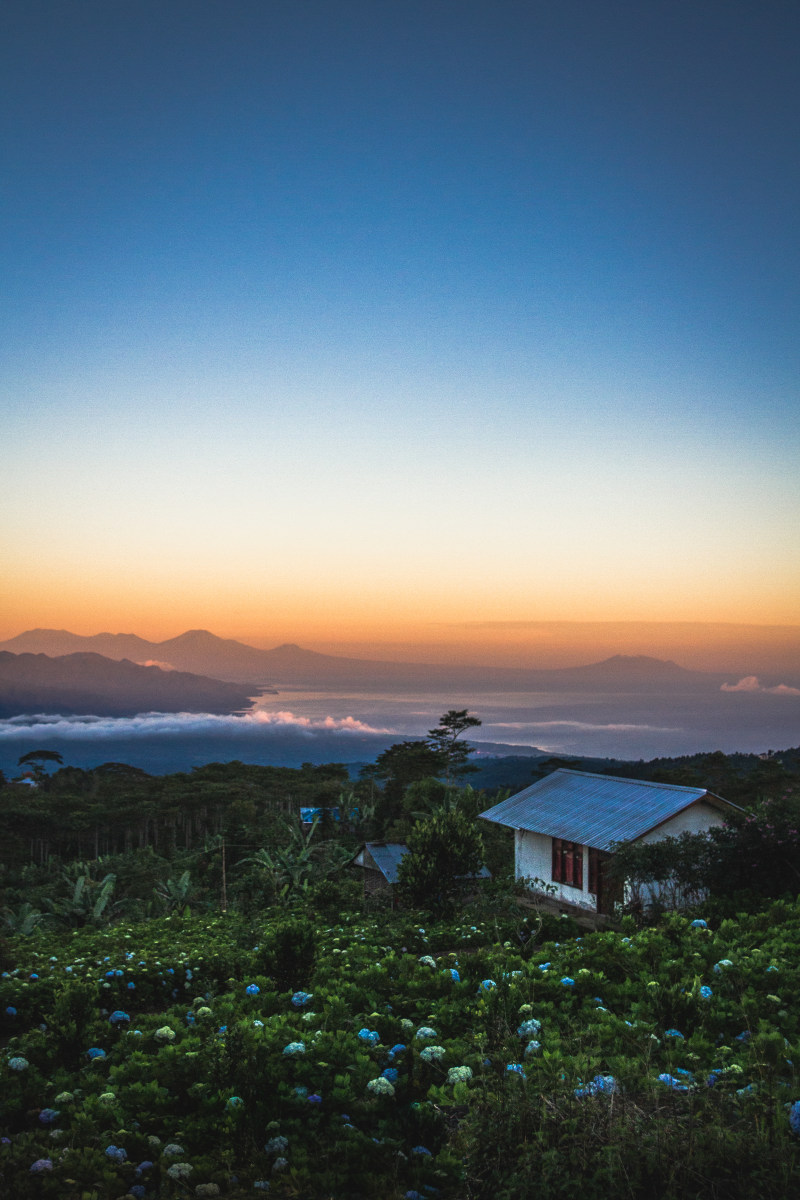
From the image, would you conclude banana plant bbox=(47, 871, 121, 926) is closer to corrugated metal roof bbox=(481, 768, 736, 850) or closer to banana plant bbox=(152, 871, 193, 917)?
banana plant bbox=(152, 871, 193, 917)

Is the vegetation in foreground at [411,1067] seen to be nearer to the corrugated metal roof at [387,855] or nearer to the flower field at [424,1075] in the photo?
the flower field at [424,1075]

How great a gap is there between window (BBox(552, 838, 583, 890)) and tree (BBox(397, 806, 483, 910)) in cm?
312

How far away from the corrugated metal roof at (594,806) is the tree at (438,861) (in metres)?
2.82

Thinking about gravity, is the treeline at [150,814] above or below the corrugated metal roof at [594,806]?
below

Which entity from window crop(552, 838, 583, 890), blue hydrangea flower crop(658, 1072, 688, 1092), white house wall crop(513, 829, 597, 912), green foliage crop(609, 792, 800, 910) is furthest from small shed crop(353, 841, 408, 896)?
blue hydrangea flower crop(658, 1072, 688, 1092)

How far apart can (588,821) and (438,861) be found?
454 centimetres

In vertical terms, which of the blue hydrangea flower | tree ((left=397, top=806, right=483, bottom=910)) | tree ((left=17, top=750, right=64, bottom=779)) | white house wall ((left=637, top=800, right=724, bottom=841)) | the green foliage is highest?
the blue hydrangea flower

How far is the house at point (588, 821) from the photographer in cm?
1939

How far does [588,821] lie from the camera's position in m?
20.8

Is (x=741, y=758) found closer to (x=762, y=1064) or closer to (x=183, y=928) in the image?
(x=183, y=928)

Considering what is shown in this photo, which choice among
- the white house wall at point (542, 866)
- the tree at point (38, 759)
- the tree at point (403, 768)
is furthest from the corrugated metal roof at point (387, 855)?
the tree at point (38, 759)

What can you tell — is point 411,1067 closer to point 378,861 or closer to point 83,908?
point 83,908

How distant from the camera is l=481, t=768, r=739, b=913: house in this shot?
19391 millimetres

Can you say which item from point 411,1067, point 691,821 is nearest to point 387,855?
point 691,821
